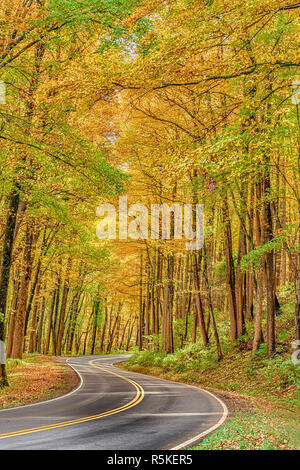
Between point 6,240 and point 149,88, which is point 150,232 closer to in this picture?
point 6,240

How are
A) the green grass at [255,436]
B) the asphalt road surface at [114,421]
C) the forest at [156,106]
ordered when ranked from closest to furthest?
the green grass at [255,436] < the asphalt road surface at [114,421] < the forest at [156,106]

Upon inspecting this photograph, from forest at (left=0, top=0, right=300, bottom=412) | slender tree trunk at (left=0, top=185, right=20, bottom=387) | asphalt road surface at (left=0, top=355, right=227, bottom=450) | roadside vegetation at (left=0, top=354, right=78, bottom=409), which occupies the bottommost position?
roadside vegetation at (left=0, top=354, right=78, bottom=409)

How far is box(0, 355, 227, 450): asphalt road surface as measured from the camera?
7.18 meters

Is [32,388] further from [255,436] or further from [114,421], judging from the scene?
[255,436]

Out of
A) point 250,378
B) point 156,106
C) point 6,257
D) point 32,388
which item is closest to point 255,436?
point 250,378

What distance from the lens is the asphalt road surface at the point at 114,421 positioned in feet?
23.6

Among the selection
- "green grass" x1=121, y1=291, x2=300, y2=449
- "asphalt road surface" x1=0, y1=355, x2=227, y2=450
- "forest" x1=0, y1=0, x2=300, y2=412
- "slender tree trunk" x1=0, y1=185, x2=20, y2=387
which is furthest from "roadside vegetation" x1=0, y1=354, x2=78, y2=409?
"green grass" x1=121, y1=291, x2=300, y2=449

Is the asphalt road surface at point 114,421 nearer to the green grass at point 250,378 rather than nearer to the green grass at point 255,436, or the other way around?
the green grass at point 255,436

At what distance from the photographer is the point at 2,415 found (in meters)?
10.2

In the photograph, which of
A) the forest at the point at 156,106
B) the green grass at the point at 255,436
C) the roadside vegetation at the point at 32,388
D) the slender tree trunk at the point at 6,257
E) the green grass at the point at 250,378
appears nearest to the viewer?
the green grass at the point at 255,436

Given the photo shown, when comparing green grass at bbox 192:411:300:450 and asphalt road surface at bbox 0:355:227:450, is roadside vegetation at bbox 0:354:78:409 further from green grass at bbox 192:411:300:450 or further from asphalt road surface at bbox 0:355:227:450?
green grass at bbox 192:411:300:450

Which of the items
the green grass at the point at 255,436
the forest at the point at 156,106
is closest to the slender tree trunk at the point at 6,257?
the forest at the point at 156,106

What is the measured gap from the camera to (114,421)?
9.37m
